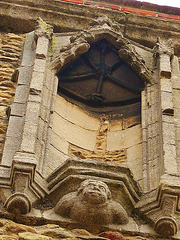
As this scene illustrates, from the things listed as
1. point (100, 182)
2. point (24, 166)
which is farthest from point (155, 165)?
point (24, 166)

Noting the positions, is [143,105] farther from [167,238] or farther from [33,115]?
[167,238]

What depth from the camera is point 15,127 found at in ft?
26.9

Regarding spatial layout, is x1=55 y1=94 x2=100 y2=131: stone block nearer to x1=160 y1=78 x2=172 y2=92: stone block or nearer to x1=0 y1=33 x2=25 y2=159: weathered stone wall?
x1=0 y1=33 x2=25 y2=159: weathered stone wall

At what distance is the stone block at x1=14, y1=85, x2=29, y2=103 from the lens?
8.62m

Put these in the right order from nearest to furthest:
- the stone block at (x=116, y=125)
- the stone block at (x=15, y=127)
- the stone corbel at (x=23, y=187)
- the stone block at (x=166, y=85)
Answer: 1. the stone corbel at (x=23, y=187)
2. the stone block at (x=15, y=127)
3. the stone block at (x=166, y=85)
4. the stone block at (x=116, y=125)

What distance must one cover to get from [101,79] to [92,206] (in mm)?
3221

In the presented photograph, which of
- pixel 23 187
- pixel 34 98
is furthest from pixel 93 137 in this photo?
pixel 23 187

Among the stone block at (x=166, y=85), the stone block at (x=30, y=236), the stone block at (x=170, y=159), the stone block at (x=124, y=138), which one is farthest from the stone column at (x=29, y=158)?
the stone block at (x=166, y=85)

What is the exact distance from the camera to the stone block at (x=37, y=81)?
8609mm

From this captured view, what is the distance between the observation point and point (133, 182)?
7656 mm

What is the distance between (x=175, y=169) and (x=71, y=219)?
127 centimetres

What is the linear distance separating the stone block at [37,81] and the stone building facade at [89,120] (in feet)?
0.04

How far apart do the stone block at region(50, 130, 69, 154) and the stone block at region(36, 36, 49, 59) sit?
1.12 meters

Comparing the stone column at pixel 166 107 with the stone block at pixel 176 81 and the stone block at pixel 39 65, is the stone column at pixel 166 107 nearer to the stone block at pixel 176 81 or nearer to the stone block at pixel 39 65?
the stone block at pixel 176 81
